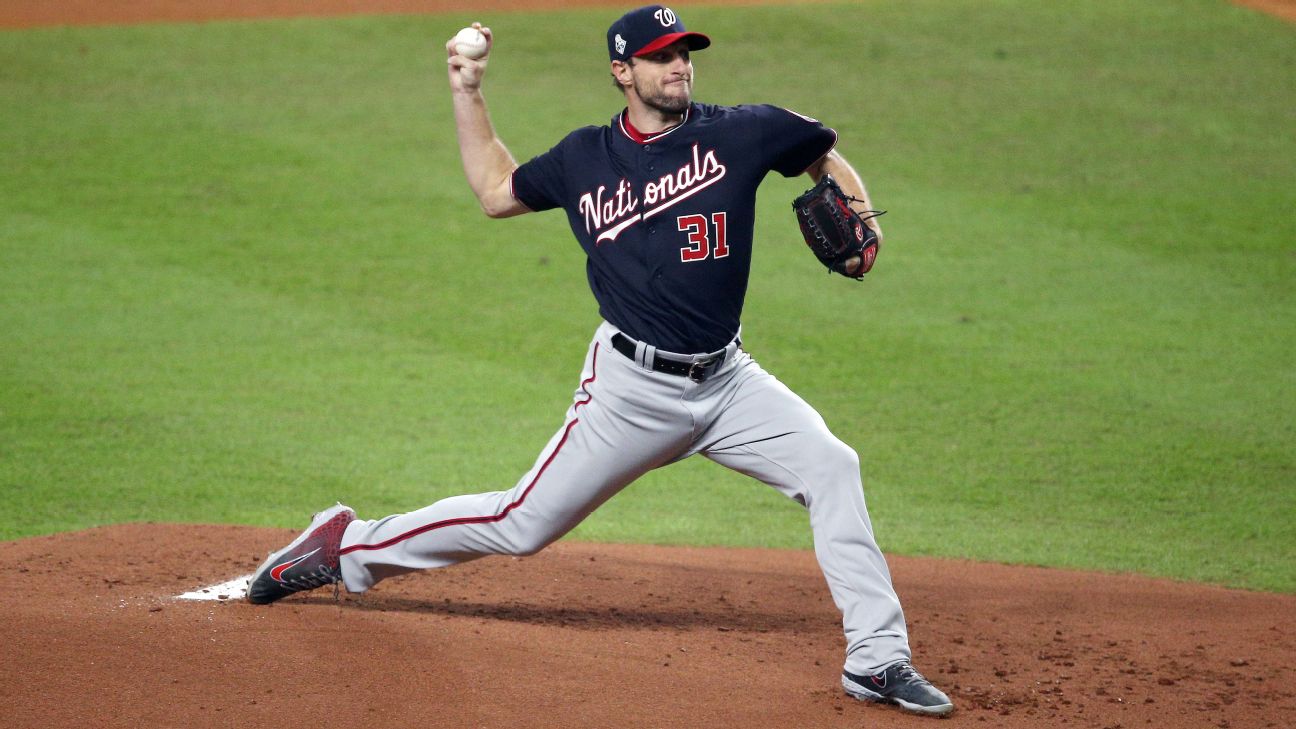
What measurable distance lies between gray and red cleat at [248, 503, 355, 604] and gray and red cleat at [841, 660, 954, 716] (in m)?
1.54

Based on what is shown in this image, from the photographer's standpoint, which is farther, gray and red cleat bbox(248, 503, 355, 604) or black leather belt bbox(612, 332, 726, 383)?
gray and red cleat bbox(248, 503, 355, 604)

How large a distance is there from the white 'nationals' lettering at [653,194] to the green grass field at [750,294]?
78.5 inches

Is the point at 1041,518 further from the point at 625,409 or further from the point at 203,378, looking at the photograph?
the point at 203,378

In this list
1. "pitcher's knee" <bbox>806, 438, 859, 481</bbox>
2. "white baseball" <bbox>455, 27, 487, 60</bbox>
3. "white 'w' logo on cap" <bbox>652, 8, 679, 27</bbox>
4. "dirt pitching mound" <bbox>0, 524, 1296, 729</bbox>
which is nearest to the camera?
"dirt pitching mound" <bbox>0, 524, 1296, 729</bbox>

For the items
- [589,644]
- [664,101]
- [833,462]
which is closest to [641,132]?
[664,101]

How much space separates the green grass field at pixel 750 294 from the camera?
5.91 meters

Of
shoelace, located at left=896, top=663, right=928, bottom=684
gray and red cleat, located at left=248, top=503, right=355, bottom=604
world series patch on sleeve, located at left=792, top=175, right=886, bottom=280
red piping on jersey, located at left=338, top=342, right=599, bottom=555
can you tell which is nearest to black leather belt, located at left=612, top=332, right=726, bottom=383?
red piping on jersey, located at left=338, top=342, right=599, bottom=555

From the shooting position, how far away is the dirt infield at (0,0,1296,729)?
11.0ft

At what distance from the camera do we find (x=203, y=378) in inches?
278

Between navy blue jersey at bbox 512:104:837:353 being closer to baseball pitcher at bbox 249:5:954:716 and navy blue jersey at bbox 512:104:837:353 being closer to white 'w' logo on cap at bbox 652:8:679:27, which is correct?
baseball pitcher at bbox 249:5:954:716

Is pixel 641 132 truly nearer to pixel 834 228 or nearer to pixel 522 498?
pixel 834 228

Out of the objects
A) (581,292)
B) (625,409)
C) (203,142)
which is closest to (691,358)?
(625,409)

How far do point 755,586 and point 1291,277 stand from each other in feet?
17.8

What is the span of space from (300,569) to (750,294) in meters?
4.70
